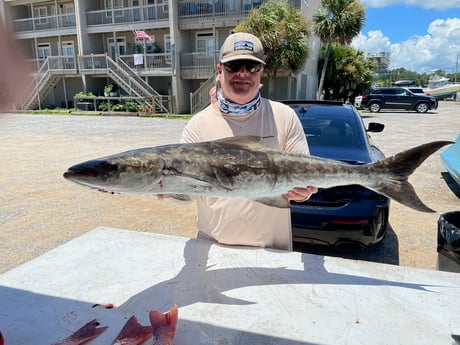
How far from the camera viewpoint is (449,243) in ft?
9.80

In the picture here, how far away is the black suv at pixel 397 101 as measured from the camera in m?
28.8

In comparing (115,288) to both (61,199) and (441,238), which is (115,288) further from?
(61,199)

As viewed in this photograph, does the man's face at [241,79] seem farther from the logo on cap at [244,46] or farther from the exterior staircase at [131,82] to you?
the exterior staircase at [131,82]

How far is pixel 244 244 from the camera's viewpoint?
8.82 feet

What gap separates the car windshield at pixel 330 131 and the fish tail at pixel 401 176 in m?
2.59

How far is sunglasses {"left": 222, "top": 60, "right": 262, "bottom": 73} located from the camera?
233 centimetres

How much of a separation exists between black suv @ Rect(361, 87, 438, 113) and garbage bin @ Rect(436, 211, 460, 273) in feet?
91.9

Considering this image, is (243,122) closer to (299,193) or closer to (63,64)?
(299,193)

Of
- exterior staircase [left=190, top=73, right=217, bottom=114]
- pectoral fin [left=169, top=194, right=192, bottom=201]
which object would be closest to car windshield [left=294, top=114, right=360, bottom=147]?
pectoral fin [left=169, top=194, right=192, bottom=201]

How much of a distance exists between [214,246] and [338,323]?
3.57 ft

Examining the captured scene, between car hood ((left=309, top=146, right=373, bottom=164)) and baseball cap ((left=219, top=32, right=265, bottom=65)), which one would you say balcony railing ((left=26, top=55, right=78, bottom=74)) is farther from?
baseball cap ((left=219, top=32, right=265, bottom=65))

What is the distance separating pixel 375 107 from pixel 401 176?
29782mm

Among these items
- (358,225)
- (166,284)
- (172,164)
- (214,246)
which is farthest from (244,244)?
(358,225)

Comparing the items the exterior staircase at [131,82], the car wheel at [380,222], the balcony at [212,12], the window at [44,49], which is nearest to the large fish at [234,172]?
the car wheel at [380,222]
